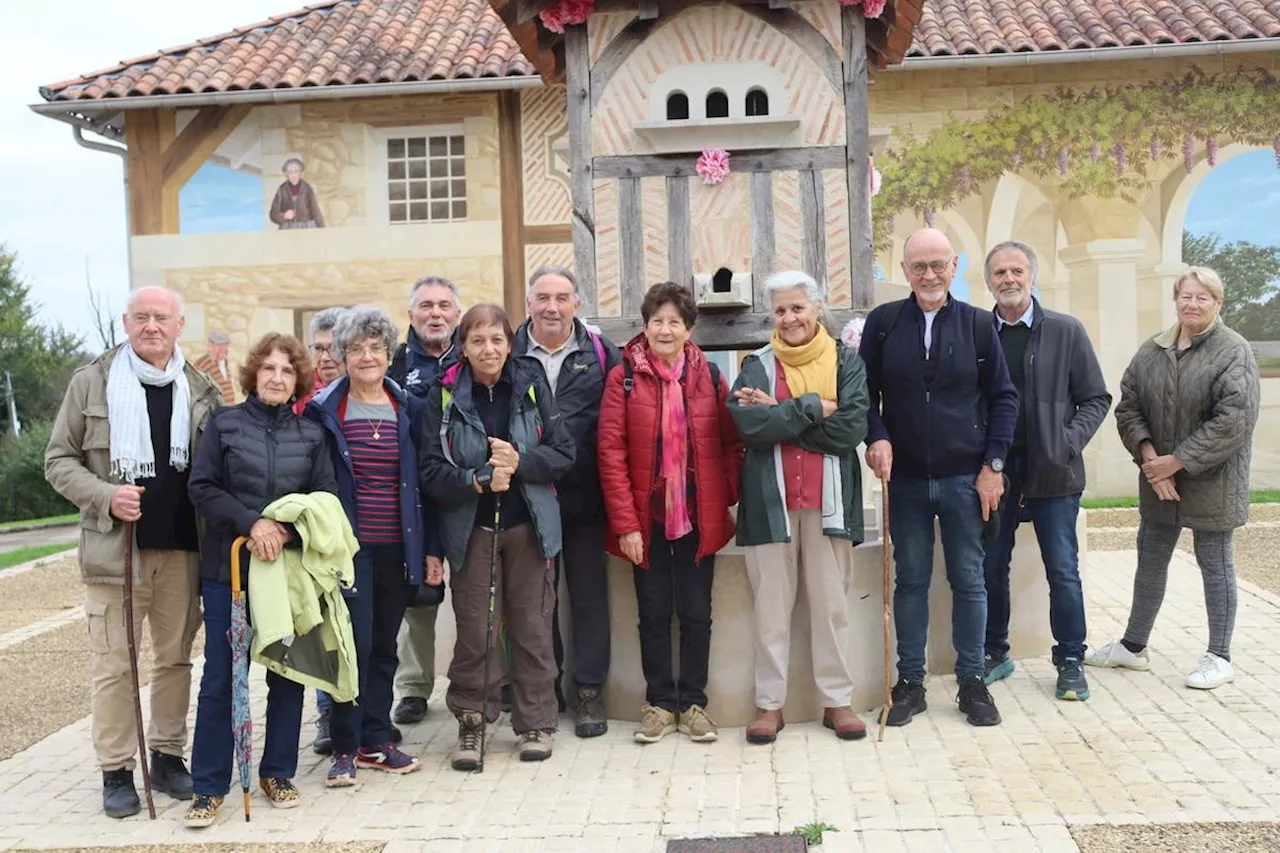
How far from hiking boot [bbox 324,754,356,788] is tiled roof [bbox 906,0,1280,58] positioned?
10.8 meters

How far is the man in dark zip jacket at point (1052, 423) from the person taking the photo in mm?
5691

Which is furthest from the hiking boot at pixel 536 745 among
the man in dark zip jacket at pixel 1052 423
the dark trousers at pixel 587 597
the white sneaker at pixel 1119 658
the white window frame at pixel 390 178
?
the white window frame at pixel 390 178

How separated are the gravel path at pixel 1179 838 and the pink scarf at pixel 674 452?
1863mm

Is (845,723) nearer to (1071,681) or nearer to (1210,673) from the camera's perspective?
(1071,681)

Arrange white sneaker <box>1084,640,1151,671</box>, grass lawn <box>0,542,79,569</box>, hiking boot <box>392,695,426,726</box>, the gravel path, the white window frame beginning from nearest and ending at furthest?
the gravel path, hiking boot <box>392,695,426,726</box>, white sneaker <box>1084,640,1151,671</box>, grass lawn <box>0,542,79,569</box>, the white window frame

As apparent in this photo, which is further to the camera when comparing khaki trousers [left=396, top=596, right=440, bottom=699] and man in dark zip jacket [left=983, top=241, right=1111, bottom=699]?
khaki trousers [left=396, top=596, right=440, bottom=699]

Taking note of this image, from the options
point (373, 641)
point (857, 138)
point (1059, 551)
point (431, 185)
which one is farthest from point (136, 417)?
point (431, 185)

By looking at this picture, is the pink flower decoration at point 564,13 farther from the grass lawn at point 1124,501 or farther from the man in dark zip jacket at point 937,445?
the grass lawn at point 1124,501

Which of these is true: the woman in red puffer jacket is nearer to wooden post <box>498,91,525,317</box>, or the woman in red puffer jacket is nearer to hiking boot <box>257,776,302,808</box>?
hiking boot <box>257,776,302,808</box>

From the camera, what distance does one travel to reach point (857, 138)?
21.2 ft

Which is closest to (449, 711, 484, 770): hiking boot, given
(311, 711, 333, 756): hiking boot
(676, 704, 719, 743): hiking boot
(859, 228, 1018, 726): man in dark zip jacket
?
(311, 711, 333, 756): hiking boot

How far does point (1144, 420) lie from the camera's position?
237 inches

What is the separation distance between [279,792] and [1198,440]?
13.6ft

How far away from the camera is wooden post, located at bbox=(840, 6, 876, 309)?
21.2 feet
